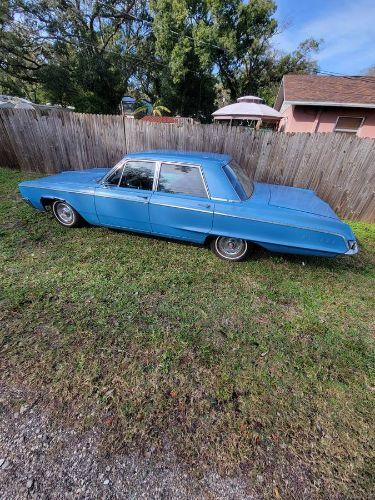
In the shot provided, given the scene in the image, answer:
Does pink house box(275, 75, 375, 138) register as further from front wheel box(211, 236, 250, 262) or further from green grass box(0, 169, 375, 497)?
front wheel box(211, 236, 250, 262)

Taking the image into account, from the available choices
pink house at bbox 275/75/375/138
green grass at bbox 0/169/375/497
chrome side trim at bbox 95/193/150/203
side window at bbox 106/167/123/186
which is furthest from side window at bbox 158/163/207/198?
pink house at bbox 275/75/375/138

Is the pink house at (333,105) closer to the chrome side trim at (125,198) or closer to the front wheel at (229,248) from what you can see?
the front wheel at (229,248)

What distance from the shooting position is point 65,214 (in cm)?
465

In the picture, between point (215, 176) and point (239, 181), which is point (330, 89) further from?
point (215, 176)

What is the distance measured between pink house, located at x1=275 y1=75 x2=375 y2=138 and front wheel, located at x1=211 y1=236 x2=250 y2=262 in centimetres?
932

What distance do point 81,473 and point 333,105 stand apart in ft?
41.0

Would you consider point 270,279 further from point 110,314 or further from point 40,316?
point 40,316

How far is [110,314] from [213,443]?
1.63 m

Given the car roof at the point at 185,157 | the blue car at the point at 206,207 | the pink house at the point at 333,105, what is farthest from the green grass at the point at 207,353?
the pink house at the point at 333,105

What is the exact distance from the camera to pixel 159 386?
85.2 inches

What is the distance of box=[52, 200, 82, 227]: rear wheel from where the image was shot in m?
4.49

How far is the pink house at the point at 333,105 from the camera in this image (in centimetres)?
990

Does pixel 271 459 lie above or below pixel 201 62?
below

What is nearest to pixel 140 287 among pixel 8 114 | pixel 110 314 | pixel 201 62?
pixel 110 314
